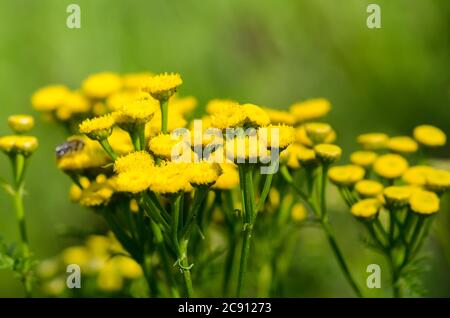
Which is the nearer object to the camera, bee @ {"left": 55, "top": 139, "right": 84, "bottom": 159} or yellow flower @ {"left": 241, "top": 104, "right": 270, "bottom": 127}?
yellow flower @ {"left": 241, "top": 104, "right": 270, "bottom": 127}

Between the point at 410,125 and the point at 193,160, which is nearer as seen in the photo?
the point at 193,160

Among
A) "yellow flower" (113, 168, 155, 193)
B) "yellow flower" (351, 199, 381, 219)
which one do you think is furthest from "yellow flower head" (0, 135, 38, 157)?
"yellow flower" (351, 199, 381, 219)

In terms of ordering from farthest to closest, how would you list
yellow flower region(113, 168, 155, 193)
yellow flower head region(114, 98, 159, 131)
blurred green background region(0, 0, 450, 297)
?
1. blurred green background region(0, 0, 450, 297)
2. yellow flower head region(114, 98, 159, 131)
3. yellow flower region(113, 168, 155, 193)

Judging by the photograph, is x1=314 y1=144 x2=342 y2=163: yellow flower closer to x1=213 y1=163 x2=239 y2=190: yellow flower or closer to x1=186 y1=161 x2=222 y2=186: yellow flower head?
x1=213 y1=163 x2=239 y2=190: yellow flower

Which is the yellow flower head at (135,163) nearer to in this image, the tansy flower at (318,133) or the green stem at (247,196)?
the green stem at (247,196)

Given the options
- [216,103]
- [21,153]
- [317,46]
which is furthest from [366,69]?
[21,153]

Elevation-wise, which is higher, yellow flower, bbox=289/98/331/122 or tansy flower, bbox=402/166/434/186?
yellow flower, bbox=289/98/331/122
